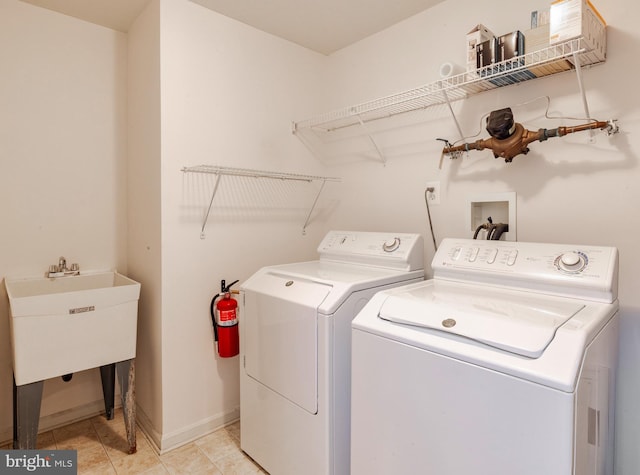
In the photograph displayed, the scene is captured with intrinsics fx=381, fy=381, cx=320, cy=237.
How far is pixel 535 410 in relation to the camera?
0.93 metres

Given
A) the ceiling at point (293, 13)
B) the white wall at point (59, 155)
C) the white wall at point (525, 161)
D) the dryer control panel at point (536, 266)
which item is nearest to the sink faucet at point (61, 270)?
the white wall at point (59, 155)

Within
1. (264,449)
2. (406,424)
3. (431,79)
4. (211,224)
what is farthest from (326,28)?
(264,449)

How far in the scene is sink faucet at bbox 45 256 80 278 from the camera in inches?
85.3

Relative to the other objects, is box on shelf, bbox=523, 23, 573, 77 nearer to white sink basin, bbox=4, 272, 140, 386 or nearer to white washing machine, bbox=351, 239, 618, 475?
white washing machine, bbox=351, 239, 618, 475

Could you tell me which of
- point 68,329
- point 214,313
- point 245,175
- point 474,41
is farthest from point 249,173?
point 474,41

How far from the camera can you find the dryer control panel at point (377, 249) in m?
1.90

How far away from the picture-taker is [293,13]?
2178 mm

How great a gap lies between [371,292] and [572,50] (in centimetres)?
118

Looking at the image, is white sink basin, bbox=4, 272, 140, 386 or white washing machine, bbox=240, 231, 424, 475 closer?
white washing machine, bbox=240, 231, 424, 475

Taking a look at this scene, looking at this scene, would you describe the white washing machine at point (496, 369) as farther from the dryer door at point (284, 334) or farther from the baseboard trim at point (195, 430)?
the baseboard trim at point (195, 430)

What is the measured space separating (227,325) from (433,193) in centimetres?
135

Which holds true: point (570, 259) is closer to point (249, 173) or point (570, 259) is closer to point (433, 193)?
point (433, 193)

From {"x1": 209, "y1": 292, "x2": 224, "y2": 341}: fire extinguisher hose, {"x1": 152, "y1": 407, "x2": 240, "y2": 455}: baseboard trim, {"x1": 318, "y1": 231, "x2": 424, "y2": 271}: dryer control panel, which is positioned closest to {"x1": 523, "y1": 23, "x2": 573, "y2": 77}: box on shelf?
{"x1": 318, "y1": 231, "x2": 424, "y2": 271}: dryer control panel

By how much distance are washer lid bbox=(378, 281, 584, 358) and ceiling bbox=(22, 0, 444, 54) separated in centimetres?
160
